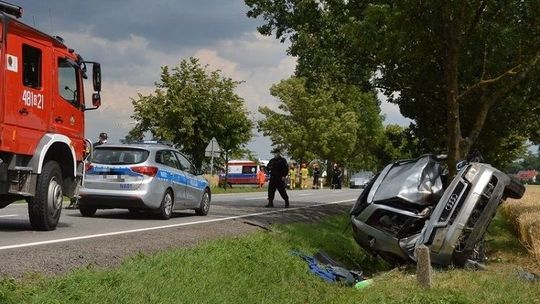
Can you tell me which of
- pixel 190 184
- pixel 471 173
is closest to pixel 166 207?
pixel 190 184

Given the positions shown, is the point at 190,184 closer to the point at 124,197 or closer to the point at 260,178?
the point at 124,197

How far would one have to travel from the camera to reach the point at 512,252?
13727mm

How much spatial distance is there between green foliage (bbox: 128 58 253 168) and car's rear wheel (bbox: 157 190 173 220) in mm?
23942

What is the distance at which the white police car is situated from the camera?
13148 mm

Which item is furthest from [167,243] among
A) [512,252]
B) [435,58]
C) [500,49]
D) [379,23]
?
[435,58]

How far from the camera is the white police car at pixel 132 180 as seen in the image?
518 inches

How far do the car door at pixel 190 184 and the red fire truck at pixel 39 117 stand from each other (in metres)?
4.09

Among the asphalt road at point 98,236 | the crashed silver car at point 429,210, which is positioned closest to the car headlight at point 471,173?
the crashed silver car at point 429,210

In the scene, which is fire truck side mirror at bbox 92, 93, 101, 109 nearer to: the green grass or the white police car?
the white police car

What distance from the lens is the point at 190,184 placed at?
15.0 meters

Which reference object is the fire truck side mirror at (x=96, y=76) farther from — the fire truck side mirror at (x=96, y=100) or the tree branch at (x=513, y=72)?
the tree branch at (x=513, y=72)

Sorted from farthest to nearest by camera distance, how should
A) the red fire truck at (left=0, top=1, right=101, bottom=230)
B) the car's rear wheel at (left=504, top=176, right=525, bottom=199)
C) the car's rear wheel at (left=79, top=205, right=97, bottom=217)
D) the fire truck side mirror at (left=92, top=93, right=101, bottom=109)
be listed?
the car's rear wheel at (left=79, top=205, right=97, bottom=217) → the fire truck side mirror at (left=92, top=93, right=101, bottom=109) → the car's rear wheel at (left=504, top=176, right=525, bottom=199) → the red fire truck at (left=0, top=1, right=101, bottom=230)

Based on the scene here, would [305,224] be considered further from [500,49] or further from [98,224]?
[500,49]

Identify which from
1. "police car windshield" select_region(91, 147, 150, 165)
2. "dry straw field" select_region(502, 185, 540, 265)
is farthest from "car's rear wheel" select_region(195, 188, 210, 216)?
"dry straw field" select_region(502, 185, 540, 265)
